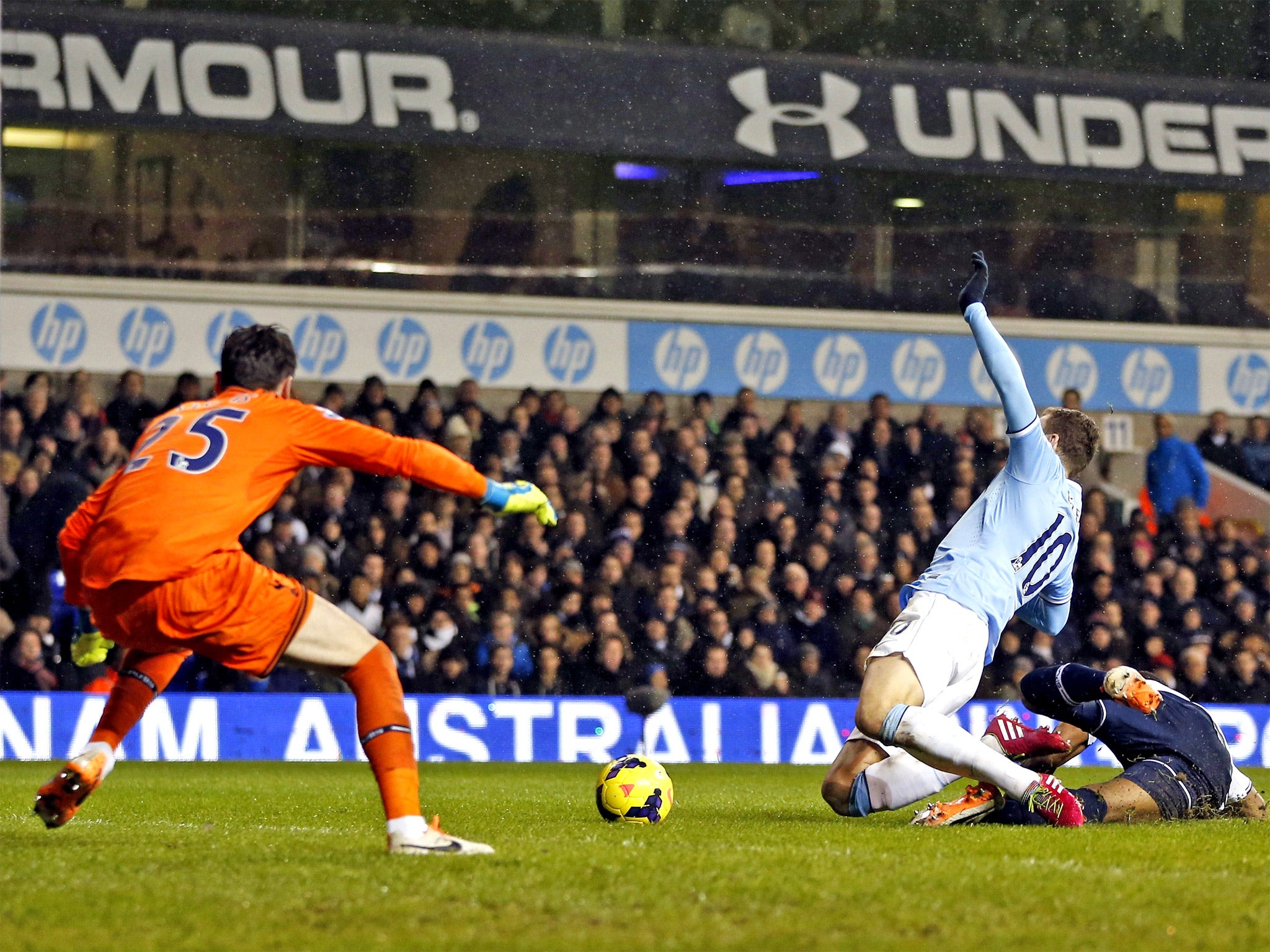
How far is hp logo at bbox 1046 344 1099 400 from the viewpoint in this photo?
21078 mm

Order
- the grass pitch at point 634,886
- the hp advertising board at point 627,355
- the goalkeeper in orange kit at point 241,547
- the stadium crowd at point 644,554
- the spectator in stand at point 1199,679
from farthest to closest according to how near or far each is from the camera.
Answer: the hp advertising board at point 627,355, the spectator in stand at point 1199,679, the stadium crowd at point 644,554, the goalkeeper in orange kit at point 241,547, the grass pitch at point 634,886

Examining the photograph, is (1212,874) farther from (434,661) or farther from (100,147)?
(100,147)

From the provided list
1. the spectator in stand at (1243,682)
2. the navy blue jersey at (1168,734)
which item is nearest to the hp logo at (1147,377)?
the spectator in stand at (1243,682)

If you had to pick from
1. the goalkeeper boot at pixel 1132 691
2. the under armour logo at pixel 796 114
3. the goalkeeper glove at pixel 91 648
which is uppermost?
the under armour logo at pixel 796 114

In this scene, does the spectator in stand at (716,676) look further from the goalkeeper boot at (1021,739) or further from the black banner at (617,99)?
the goalkeeper boot at (1021,739)

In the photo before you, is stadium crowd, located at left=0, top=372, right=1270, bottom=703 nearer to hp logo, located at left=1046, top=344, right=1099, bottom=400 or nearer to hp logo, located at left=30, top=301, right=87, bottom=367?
hp logo, located at left=30, top=301, right=87, bottom=367

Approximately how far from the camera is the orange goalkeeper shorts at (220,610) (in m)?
5.68

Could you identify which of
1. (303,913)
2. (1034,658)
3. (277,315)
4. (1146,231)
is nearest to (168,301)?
(277,315)

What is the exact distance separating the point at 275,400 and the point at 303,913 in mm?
1781

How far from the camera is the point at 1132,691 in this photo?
23.2 ft

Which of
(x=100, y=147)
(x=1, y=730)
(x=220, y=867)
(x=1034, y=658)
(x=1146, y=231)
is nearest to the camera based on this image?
(x=220, y=867)

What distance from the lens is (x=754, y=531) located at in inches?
658

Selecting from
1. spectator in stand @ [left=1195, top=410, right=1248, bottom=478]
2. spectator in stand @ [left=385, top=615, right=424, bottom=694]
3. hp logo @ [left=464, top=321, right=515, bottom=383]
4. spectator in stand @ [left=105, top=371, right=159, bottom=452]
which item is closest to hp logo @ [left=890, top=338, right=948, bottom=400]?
spectator in stand @ [left=1195, top=410, right=1248, bottom=478]

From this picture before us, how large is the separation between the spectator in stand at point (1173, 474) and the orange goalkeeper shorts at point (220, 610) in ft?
49.2
